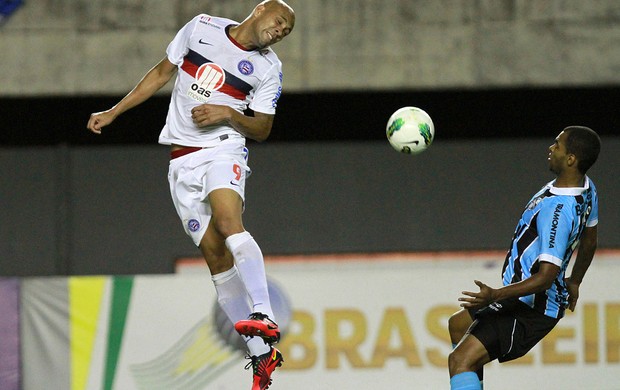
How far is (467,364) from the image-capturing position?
226 inches

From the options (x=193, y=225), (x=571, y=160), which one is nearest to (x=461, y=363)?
(x=571, y=160)

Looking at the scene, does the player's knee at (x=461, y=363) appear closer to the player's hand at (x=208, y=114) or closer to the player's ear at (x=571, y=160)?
the player's ear at (x=571, y=160)

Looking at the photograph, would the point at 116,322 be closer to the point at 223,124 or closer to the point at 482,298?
the point at 223,124

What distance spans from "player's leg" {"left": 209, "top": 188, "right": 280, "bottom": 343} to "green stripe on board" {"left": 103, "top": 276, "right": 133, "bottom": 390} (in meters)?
3.63

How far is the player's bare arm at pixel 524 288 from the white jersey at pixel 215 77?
1578 millimetres

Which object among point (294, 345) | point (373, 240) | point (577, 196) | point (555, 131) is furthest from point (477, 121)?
point (577, 196)

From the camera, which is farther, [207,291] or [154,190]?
[154,190]

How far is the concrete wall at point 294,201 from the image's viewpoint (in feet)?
41.4

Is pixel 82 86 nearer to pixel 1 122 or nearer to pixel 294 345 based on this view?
pixel 1 122

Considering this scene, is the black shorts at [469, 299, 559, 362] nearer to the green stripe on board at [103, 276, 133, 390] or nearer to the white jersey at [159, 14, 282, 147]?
the white jersey at [159, 14, 282, 147]

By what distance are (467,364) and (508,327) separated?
32cm


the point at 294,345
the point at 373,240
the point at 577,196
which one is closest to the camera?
the point at 577,196

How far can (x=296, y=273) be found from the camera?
31.0ft

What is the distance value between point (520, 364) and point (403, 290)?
3.96 feet
